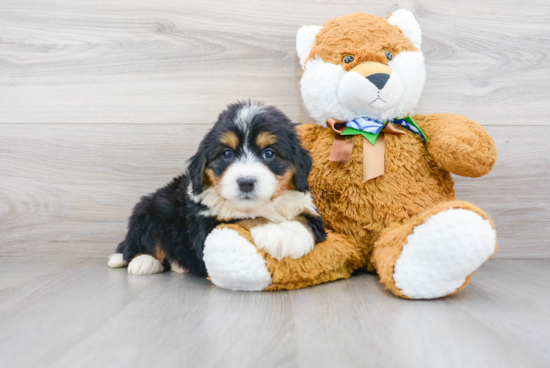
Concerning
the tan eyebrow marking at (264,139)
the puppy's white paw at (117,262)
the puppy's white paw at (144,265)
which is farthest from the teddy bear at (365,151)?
the puppy's white paw at (117,262)

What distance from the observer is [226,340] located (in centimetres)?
89

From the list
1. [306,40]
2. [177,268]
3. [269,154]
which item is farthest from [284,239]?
[306,40]

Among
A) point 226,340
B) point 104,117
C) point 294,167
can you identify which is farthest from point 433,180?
point 104,117

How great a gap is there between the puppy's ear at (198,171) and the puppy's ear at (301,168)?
279 mm

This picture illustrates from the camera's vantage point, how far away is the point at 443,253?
108 cm

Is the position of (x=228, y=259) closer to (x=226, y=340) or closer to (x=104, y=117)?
(x=226, y=340)

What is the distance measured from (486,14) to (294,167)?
3.98 ft

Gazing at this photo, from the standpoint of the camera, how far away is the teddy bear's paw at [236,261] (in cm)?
119

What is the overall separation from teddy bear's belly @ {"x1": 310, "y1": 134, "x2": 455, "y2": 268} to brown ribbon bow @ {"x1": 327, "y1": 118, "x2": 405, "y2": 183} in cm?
3

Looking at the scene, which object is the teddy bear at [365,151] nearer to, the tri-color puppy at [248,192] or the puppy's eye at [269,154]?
the tri-color puppy at [248,192]

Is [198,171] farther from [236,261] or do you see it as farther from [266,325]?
[266,325]

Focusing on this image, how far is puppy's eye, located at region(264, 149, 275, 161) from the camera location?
1228mm

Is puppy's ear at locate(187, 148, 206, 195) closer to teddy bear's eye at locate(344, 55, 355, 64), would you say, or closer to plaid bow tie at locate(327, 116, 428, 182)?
plaid bow tie at locate(327, 116, 428, 182)

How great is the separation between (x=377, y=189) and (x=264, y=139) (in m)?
0.46
